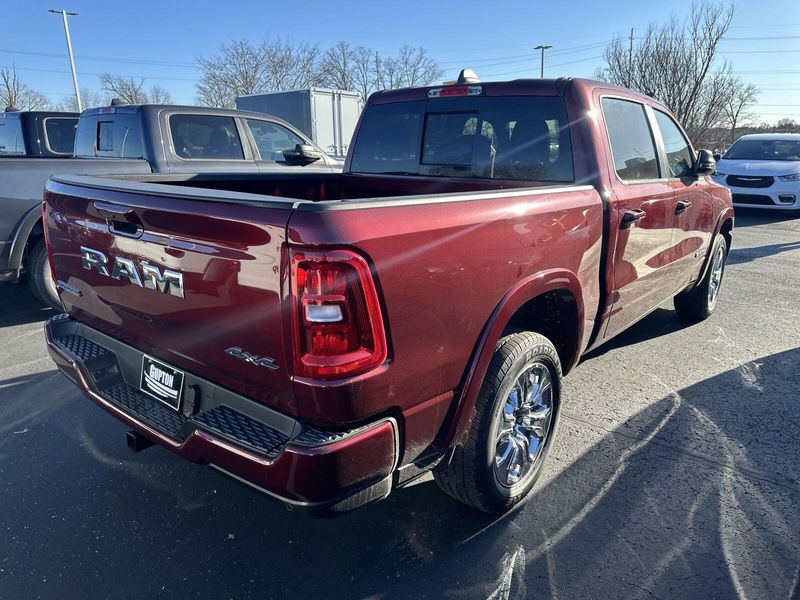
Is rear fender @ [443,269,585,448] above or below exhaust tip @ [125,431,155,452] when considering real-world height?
above

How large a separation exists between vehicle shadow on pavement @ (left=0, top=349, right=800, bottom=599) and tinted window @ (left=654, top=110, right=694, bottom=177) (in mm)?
1887

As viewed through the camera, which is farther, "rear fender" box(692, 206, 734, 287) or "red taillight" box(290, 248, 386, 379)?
"rear fender" box(692, 206, 734, 287)

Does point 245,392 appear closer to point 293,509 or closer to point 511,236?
point 293,509

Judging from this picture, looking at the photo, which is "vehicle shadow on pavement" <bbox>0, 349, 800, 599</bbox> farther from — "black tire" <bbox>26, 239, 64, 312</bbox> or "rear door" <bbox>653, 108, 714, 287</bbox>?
"black tire" <bbox>26, 239, 64, 312</bbox>

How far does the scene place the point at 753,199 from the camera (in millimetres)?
11555

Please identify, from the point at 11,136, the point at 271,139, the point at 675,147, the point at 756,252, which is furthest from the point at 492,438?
the point at 11,136

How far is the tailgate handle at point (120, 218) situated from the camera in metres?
2.08

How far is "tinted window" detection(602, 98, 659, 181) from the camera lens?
3.19 meters

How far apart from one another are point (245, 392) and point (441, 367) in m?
0.68

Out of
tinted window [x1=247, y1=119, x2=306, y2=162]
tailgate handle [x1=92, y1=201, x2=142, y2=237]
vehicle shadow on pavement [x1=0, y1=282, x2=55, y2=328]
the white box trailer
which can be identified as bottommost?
vehicle shadow on pavement [x1=0, y1=282, x2=55, y2=328]

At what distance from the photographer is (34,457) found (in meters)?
3.01

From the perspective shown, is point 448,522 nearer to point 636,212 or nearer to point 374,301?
point 374,301

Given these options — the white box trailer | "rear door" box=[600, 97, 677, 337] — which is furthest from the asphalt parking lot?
the white box trailer

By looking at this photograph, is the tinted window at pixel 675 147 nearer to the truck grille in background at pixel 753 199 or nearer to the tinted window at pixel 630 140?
the tinted window at pixel 630 140
